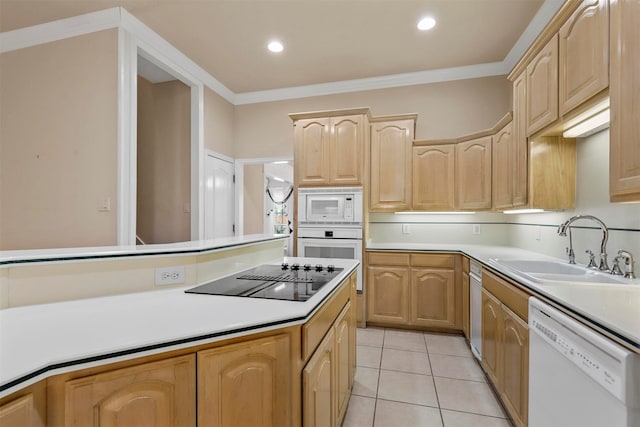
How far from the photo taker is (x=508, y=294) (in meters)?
1.70

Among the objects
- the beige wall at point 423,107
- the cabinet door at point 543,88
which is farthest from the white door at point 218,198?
the cabinet door at point 543,88

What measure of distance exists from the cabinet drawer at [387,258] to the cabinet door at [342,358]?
1.44m

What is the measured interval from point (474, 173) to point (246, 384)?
3.04 m

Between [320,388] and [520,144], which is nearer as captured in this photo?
[320,388]

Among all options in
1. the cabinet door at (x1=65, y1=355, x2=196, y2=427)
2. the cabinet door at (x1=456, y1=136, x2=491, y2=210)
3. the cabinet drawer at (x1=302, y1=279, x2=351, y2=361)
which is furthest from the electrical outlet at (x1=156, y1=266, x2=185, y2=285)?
the cabinet door at (x1=456, y1=136, x2=491, y2=210)

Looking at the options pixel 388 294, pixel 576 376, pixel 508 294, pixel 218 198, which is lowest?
pixel 388 294

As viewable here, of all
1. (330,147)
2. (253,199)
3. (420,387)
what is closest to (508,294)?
(420,387)

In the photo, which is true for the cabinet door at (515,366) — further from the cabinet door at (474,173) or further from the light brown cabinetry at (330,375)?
the cabinet door at (474,173)

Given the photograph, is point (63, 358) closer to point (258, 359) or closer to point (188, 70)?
point (258, 359)

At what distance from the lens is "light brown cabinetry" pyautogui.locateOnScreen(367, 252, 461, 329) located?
9.82ft

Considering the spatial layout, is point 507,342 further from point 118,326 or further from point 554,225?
point 118,326

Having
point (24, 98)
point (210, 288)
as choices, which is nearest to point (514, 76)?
point (210, 288)

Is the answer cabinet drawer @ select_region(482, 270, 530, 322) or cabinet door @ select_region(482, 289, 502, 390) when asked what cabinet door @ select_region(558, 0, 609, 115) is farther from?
cabinet door @ select_region(482, 289, 502, 390)

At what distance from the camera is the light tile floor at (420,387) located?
5.91ft
